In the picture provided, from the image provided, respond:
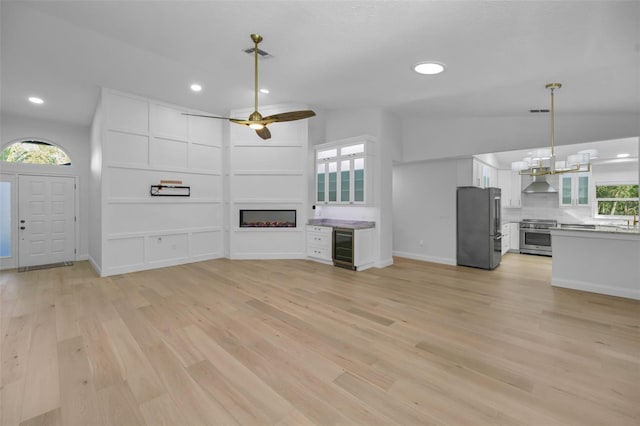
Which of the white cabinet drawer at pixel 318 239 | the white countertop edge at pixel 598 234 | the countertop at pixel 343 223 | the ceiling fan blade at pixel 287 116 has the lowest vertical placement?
the white cabinet drawer at pixel 318 239

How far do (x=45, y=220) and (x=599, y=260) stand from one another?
33.5 feet

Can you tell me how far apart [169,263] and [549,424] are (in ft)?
19.4

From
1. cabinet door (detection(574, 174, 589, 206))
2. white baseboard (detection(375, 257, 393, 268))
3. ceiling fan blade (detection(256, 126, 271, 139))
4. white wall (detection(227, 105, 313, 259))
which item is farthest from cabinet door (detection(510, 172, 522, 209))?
ceiling fan blade (detection(256, 126, 271, 139))

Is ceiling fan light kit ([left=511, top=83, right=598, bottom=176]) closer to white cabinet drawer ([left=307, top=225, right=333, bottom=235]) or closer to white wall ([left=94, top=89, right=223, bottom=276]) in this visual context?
white cabinet drawer ([left=307, top=225, right=333, bottom=235])

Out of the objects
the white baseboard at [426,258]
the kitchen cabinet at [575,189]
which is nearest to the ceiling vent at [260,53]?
the white baseboard at [426,258]

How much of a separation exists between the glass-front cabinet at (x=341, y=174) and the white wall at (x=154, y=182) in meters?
2.32

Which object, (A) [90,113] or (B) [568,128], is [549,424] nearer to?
(B) [568,128]

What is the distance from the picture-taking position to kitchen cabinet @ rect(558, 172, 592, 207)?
6.95m

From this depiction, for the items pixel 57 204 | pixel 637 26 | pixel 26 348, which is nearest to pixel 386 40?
pixel 637 26

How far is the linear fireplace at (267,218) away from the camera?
20.8 ft

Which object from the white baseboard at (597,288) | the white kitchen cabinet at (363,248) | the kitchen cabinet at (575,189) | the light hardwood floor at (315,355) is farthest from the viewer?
the kitchen cabinet at (575,189)

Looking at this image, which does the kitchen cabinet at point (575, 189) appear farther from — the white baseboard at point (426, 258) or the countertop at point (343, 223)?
the countertop at point (343, 223)

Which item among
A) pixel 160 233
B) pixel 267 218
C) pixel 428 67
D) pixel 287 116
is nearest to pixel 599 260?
pixel 428 67

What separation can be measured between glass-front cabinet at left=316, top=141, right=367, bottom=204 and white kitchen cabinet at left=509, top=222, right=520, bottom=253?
4748 mm
